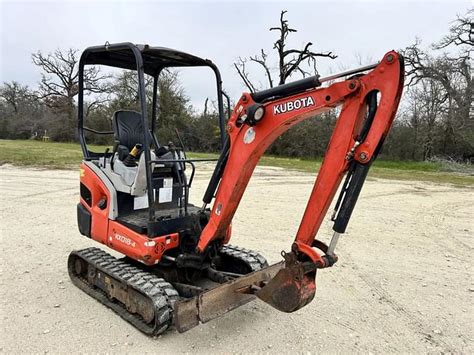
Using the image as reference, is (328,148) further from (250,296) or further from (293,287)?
(250,296)

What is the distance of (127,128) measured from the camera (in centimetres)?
468

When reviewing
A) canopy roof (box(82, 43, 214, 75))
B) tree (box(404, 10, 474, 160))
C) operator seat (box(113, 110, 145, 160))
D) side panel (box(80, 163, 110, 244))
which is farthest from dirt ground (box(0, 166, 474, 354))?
tree (box(404, 10, 474, 160))

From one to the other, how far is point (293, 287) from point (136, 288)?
4.69ft

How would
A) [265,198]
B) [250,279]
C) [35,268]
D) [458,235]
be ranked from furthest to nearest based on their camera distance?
[265,198] → [458,235] → [35,268] → [250,279]

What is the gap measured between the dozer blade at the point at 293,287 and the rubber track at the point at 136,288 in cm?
94

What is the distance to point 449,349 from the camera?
3.46 metres

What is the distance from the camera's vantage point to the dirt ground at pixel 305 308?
3.45 metres

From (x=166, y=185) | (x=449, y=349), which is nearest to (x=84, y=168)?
(x=166, y=185)

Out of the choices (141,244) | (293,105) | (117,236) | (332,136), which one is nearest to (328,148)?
(332,136)

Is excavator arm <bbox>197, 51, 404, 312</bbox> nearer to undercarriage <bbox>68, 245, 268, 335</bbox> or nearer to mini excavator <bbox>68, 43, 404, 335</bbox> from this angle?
mini excavator <bbox>68, 43, 404, 335</bbox>

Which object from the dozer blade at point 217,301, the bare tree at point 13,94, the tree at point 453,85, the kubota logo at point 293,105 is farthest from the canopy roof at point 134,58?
the bare tree at point 13,94

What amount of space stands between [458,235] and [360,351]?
4909 millimetres

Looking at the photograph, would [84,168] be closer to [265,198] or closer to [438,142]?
[265,198]

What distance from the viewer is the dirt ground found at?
345cm
